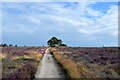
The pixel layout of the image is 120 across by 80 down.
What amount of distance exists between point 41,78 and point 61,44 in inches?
6153

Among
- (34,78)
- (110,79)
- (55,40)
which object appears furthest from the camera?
(55,40)

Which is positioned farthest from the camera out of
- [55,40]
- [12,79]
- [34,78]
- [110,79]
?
[55,40]

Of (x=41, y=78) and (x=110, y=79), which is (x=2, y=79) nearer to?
(x=41, y=78)

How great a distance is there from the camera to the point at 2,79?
19.7 m

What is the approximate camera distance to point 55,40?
17438 centimetres

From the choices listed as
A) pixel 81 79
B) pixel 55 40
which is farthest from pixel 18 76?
pixel 55 40

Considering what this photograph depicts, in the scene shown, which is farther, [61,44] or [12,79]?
[61,44]

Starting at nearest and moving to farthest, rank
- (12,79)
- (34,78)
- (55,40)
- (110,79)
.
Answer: (12,79) < (110,79) < (34,78) < (55,40)

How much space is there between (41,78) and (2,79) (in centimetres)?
383

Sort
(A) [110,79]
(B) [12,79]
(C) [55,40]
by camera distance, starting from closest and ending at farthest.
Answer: (B) [12,79] < (A) [110,79] < (C) [55,40]

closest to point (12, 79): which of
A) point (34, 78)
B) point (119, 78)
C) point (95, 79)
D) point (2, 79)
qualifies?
point (2, 79)

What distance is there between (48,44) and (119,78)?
6170 inches

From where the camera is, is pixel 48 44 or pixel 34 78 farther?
pixel 48 44

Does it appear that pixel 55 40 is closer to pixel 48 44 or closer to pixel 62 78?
pixel 48 44
